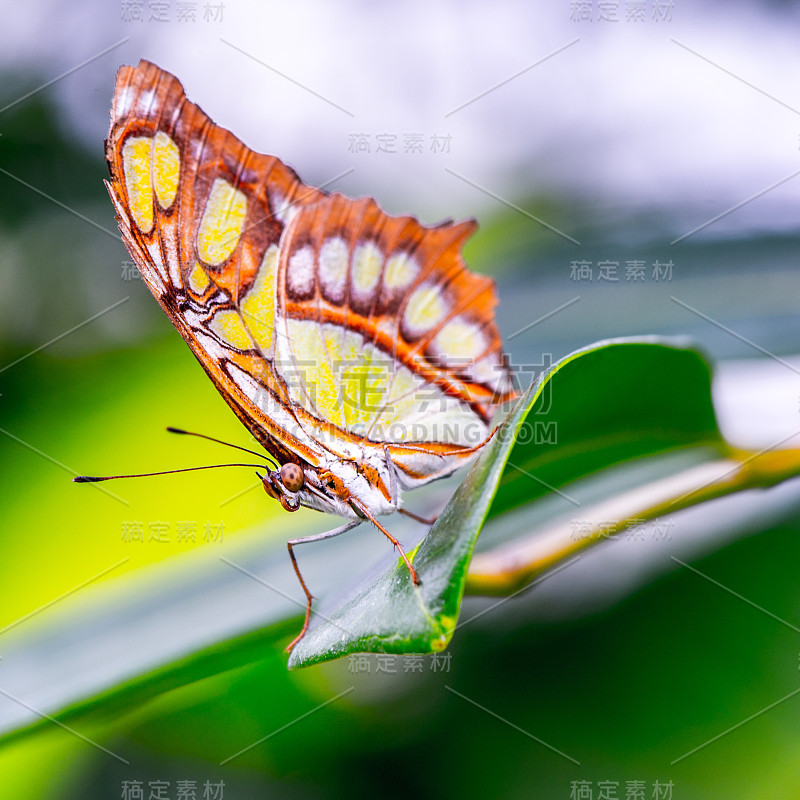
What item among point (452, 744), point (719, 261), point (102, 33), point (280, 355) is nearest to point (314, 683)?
point (452, 744)

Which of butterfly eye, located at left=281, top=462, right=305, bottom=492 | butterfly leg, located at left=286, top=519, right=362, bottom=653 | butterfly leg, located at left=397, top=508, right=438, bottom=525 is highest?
butterfly leg, located at left=397, top=508, right=438, bottom=525

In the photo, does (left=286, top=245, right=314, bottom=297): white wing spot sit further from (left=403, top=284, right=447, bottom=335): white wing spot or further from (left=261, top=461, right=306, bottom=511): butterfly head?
(left=261, top=461, right=306, bottom=511): butterfly head

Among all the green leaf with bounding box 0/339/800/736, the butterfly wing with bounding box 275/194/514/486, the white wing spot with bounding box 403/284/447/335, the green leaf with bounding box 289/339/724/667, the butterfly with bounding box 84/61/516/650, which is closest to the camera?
the green leaf with bounding box 289/339/724/667

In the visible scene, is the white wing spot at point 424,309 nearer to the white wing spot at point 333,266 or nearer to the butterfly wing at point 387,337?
the butterfly wing at point 387,337

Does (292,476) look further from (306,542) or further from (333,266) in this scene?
(333,266)

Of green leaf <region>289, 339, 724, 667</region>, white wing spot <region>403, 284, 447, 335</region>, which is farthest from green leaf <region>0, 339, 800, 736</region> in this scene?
white wing spot <region>403, 284, 447, 335</region>

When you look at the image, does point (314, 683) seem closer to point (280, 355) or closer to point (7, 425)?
point (280, 355)

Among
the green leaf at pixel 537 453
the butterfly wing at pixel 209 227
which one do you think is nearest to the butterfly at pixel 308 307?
the butterfly wing at pixel 209 227
